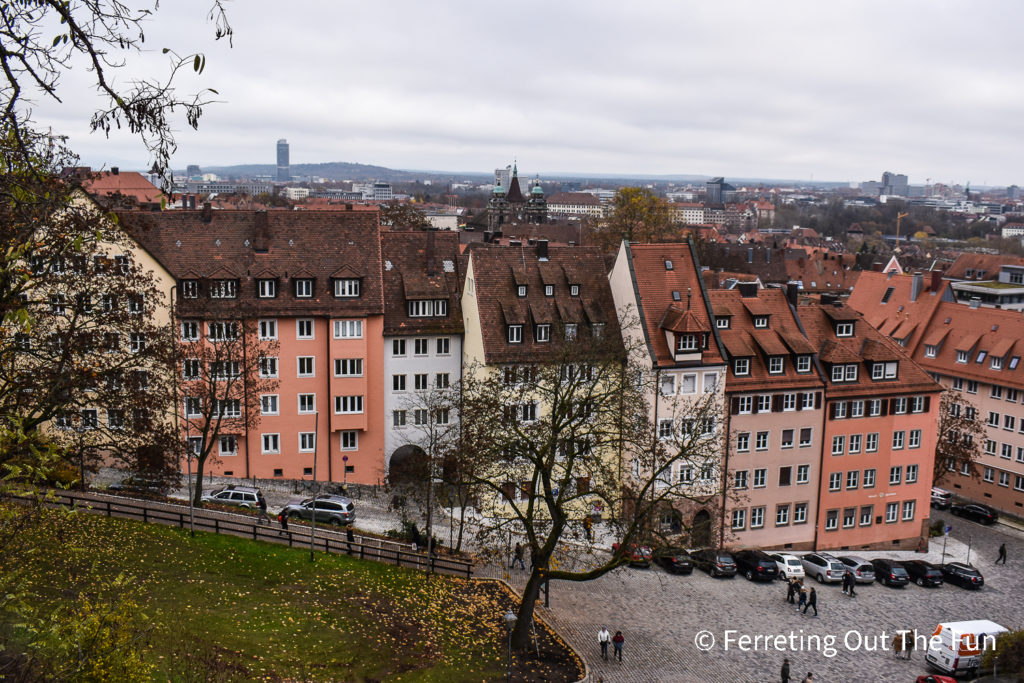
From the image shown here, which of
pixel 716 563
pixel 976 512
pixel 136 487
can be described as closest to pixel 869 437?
pixel 716 563

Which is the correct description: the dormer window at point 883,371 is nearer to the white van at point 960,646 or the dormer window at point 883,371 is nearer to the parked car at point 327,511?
the white van at point 960,646

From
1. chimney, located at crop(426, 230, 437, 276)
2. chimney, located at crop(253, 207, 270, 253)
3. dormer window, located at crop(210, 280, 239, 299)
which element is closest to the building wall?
chimney, located at crop(426, 230, 437, 276)

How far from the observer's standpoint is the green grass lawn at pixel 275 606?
28062 mm

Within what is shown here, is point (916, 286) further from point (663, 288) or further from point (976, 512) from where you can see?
point (663, 288)

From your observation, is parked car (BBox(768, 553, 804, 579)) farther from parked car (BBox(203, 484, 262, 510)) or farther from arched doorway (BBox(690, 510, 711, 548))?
parked car (BBox(203, 484, 262, 510))

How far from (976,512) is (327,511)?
45746mm

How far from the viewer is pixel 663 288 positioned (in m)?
53.7

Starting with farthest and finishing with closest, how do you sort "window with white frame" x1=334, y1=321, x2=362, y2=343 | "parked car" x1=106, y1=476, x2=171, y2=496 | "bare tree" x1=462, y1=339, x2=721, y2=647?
"window with white frame" x1=334, y1=321, x2=362, y2=343 < "parked car" x1=106, y1=476, x2=171, y2=496 < "bare tree" x1=462, y1=339, x2=721, y2=647

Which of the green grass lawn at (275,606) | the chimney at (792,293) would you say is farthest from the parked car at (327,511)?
the chimney at (792,293)

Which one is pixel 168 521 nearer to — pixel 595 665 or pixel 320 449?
pixel 320 449

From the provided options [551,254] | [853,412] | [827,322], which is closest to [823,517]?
[853,412]

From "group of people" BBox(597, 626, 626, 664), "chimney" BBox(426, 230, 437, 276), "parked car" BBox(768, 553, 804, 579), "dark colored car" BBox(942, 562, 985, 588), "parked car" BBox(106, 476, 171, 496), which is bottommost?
"dark colored car" BBox(942, 562, 985, 588)

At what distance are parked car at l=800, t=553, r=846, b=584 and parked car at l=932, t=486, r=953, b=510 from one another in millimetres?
21889

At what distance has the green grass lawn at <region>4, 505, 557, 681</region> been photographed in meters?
28.1
